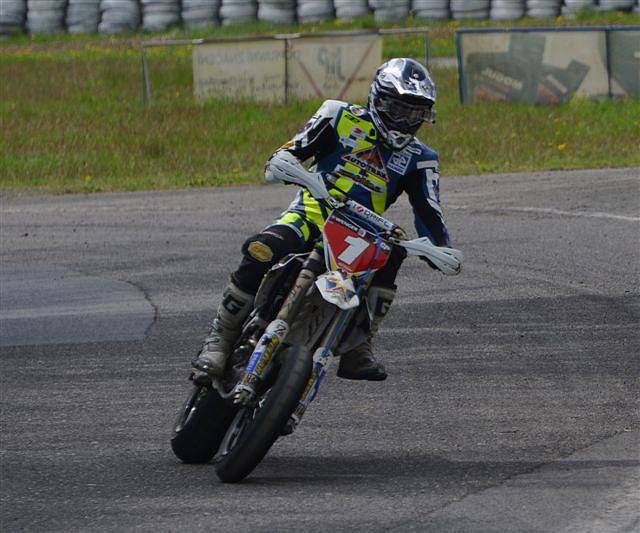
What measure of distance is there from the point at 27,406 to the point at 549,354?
302 cm

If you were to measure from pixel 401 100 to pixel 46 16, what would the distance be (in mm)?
29818

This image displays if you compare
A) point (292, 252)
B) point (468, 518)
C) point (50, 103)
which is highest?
point (292, 252)

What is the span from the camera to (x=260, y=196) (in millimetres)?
15352

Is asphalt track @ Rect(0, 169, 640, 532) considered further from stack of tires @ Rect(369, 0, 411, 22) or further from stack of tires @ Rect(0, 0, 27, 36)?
stack of tires @ Rect(0, 0, 27, 36)

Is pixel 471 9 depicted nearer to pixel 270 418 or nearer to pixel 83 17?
pixel 83 17

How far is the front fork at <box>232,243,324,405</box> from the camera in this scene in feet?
18.6

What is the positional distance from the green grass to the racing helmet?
35.8 feet

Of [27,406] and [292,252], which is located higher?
[292,252]

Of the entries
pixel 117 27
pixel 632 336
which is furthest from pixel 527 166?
pixel 117 27

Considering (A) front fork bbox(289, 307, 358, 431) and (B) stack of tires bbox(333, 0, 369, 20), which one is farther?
(B) stack of tires bbox(333, 0, 369, 20)

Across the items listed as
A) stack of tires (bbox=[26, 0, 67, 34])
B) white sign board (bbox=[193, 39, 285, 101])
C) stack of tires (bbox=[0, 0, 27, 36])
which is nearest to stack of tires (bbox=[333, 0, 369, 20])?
stack of tires (bbox=[26, 0, 67, 34])

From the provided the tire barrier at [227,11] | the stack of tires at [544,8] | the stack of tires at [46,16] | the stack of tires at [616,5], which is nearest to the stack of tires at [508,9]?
the tire barrier at [227,11]

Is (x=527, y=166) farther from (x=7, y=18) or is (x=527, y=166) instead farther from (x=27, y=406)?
(x=7, y=18)

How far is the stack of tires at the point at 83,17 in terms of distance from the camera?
113 feet
